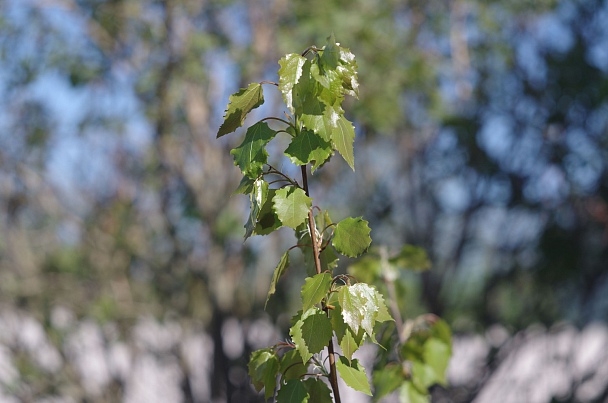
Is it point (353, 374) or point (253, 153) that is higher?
point (253, 153)

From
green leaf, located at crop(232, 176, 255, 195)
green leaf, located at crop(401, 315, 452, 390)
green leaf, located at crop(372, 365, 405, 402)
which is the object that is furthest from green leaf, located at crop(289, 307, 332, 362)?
green leaf, located at crop(401, 315, 452, 390)

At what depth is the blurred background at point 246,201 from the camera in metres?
6.43

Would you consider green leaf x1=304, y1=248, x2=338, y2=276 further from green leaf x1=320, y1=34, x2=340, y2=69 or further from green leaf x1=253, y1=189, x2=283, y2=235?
green leaf x1=320, y1=34, x2=340, y2=69

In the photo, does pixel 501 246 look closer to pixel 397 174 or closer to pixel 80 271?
pixel 397 174

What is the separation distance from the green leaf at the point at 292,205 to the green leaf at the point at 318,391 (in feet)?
1.14

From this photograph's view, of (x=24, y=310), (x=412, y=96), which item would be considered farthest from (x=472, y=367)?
(x=24, y=310)

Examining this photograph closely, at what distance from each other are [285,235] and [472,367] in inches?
73.7

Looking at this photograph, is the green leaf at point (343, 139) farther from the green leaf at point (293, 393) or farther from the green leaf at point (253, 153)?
the green leaf at point (293, 393)

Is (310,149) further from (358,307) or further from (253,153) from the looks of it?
(358,307)

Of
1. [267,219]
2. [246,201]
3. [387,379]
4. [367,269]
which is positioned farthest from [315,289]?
[246,201]

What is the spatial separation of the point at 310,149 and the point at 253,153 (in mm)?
110

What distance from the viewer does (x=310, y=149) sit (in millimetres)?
1577

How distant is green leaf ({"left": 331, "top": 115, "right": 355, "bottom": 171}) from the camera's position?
5.22 ft

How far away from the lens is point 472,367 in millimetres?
6797
